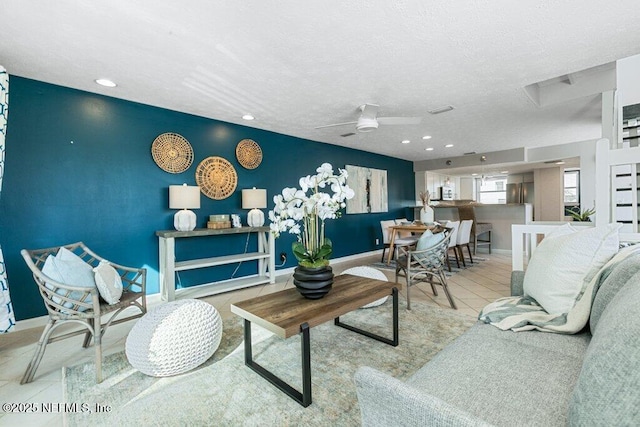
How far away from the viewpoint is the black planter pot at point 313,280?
1.84 metres

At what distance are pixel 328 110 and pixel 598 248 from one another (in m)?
2.94

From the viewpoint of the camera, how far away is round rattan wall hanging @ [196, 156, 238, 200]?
3789 millimetres

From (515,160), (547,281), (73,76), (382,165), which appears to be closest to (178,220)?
(73,76)

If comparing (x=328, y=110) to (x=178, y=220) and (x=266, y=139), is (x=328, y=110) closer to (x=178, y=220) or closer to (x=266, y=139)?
(x=266, y=139)

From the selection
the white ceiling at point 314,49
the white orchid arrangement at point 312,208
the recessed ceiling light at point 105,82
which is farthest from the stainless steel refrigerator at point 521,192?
the recessed ceiling light at point 105,82

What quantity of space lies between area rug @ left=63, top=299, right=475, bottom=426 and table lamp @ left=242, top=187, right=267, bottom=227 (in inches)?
68.0

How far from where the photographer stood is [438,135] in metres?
4.98

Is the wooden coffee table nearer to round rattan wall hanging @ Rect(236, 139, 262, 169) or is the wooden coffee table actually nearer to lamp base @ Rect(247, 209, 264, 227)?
lamp base @ Rect(247, 209, 264, 227)

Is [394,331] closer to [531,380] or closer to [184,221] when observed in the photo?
[531,380]

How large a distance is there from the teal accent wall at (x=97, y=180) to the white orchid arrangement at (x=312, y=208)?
90.6 inches

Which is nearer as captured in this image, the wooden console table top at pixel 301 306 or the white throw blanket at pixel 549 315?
the white throw blanket at pixel 549 315

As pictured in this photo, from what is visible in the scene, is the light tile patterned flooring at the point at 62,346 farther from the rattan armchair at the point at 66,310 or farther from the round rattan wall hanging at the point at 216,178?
the round rattan wall hanging at the point at 216,178

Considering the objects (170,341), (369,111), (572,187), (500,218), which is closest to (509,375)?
(170,341)

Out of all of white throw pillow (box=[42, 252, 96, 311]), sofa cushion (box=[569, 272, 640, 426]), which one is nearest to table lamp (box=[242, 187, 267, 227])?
white throw pillow (box=[42, 252, 96, 311])
